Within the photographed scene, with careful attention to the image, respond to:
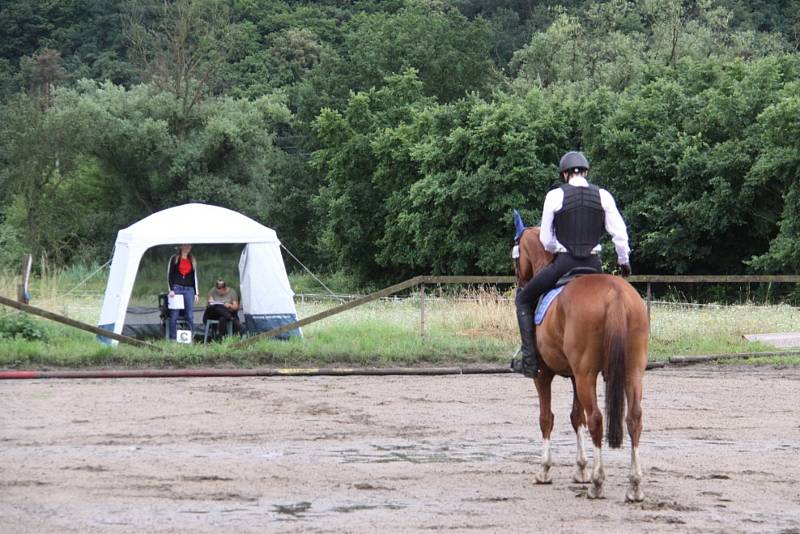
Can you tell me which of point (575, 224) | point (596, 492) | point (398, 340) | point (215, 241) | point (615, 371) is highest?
point (215, 241)

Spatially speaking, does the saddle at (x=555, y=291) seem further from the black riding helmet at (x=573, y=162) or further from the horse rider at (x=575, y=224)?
the black riding helmet at (x=573, y=162)

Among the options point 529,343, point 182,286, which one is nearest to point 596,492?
point 529,343

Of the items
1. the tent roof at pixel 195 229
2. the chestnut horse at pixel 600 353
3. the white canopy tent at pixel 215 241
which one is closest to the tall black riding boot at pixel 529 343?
the chestnut horse at pixel 600 353

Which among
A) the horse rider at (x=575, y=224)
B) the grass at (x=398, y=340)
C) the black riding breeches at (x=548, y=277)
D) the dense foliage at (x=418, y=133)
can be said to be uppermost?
the dense foliage at (x=418, y=133)

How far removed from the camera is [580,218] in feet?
32.3

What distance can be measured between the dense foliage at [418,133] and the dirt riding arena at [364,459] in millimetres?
25142

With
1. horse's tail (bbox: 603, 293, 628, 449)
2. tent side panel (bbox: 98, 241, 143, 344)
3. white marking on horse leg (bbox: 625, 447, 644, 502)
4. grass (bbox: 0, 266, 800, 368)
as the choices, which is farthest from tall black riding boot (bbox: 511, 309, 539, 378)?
tent side panel (bbox: 98, 241, 143, 344)

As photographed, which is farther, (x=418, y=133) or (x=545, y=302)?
(x=418, y=133)

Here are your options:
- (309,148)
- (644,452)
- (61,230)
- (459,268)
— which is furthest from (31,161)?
(644,452)

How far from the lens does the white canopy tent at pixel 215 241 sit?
20.9 m

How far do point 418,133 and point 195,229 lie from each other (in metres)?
36.2

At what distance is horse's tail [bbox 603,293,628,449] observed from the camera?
357 inches

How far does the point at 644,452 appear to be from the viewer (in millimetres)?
11469

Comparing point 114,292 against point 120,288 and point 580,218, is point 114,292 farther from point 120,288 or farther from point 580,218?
point 580,218
